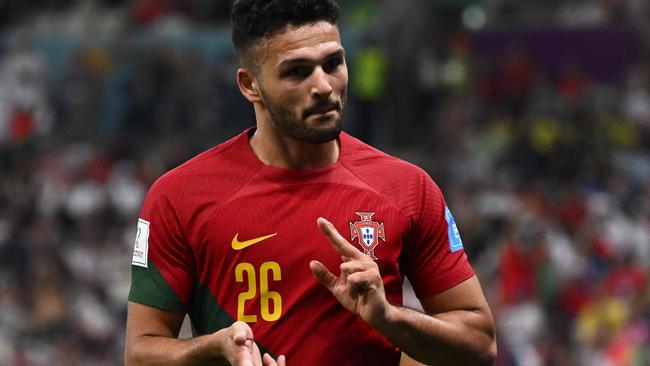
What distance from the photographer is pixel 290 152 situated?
13.4ft

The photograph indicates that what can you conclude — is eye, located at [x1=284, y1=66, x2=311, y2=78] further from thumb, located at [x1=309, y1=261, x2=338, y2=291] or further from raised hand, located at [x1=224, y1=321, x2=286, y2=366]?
raised hand, located at [x1=224, y1=321, x2=286, y2=366]

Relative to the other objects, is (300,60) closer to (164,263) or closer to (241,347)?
(164,263)

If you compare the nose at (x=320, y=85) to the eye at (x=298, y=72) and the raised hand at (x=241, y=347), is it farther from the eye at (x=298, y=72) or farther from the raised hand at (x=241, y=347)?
the raised hand at (x=241, y=347)

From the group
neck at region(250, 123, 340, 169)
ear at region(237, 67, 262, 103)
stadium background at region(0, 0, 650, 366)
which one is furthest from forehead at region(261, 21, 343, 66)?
stadium background at region(0, 0, 650, 366)

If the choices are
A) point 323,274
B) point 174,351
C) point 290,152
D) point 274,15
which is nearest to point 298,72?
point 274,15

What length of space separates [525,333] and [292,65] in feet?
21.2

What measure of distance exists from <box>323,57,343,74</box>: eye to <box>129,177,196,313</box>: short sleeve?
590mm

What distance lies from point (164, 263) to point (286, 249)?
0.36 m

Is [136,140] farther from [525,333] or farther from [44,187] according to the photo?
[525,333]

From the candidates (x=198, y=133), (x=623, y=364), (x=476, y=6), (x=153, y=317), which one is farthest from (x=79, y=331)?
(x=153, y=317)

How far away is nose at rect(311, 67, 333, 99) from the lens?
384 cm

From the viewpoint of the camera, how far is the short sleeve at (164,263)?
13.0ft

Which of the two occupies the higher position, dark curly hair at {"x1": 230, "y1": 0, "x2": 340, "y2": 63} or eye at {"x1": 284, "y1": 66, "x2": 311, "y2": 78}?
dark curly hair at {"x1": 230, "y1": 0, "x2": 340, "y2": 63}

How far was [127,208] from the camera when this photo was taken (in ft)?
41.7
